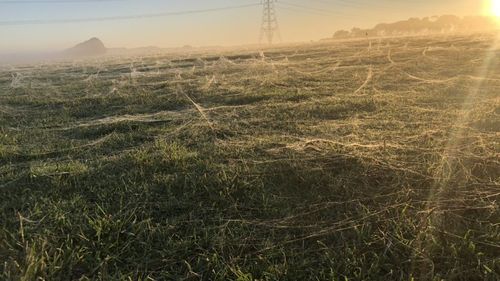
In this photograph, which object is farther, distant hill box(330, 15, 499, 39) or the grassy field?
distant hill box(330, 15, 499, 39)

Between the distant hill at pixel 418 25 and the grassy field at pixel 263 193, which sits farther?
the distant hill at pixel 418 25

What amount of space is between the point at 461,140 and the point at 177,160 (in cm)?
493

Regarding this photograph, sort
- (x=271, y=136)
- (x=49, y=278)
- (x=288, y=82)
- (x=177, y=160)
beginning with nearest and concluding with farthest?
(x=49, y=278) → (x=177, y=160) → (x=271, y=136) → (x=288, y=82)

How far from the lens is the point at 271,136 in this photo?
812 centimetres

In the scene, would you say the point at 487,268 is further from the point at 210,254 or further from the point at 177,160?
the point at 177,160

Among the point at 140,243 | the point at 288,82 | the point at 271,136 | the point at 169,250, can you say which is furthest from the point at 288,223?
the point at 288,82

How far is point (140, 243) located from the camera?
4574 mm

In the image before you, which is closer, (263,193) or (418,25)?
(263,193)

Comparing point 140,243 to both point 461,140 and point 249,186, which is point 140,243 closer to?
point 249,186

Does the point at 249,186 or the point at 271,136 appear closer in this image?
the point at 249,186

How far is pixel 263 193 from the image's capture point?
5504mm

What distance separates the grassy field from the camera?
161 inches

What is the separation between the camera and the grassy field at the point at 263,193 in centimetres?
410

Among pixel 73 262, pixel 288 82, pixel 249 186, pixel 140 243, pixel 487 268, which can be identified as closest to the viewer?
pixel 487 268
